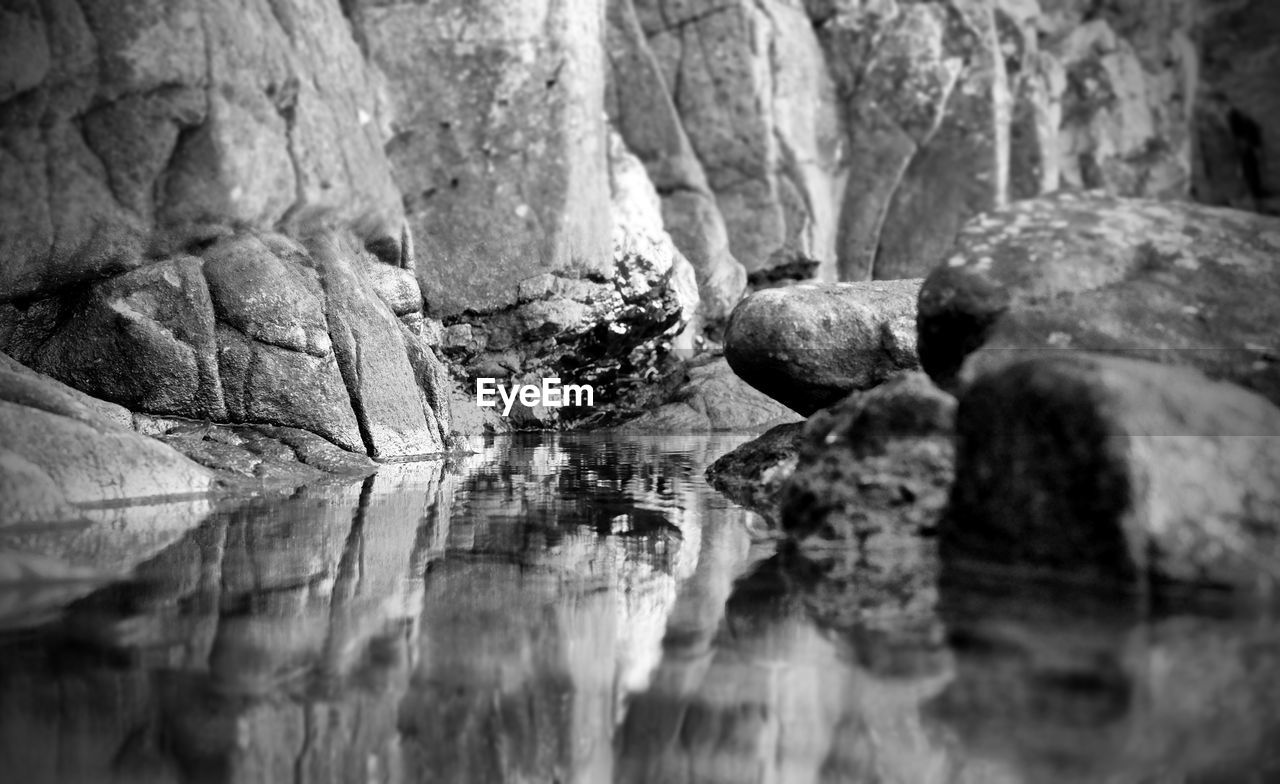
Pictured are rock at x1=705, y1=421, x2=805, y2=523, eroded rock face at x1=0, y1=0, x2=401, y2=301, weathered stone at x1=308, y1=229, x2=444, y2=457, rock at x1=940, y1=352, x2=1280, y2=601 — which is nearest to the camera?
rock at x1=940, y1=352, x2=1280, y2=601

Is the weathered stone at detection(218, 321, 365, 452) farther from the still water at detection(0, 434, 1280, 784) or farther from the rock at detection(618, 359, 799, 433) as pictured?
the rock at detection(618, 359, 799, 433)

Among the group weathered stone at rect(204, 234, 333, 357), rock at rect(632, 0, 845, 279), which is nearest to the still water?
weathered stone at rect(204, 234, 333, 357)

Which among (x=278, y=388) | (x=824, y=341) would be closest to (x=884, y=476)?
(x=824, y=341)

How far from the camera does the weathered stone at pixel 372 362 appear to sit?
10.5 m

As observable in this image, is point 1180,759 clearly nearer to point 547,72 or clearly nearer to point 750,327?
point 750,327

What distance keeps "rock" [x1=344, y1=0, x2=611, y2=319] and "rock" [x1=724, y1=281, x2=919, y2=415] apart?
751cm

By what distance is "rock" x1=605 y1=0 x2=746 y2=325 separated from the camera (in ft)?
72.1

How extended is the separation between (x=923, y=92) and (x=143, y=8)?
1940 cm

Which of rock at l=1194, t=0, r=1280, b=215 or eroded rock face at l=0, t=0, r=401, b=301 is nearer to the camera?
eroded rock face at l=0, t=0, r=401, b=301

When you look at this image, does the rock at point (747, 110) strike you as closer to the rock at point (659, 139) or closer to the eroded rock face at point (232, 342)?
the rock at point (659, 139)

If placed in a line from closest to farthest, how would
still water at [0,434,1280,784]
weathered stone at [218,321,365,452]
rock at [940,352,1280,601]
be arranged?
1. still water at [0,434,1280,784]
2. rock at [940,352,1280,601]
3. weathered stone at [218,321,365,452]

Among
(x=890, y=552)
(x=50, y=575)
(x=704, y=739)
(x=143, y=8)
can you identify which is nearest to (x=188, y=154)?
(x=143, y=8)

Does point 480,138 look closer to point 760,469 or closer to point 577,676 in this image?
point 760,469

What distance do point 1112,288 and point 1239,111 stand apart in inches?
1332
